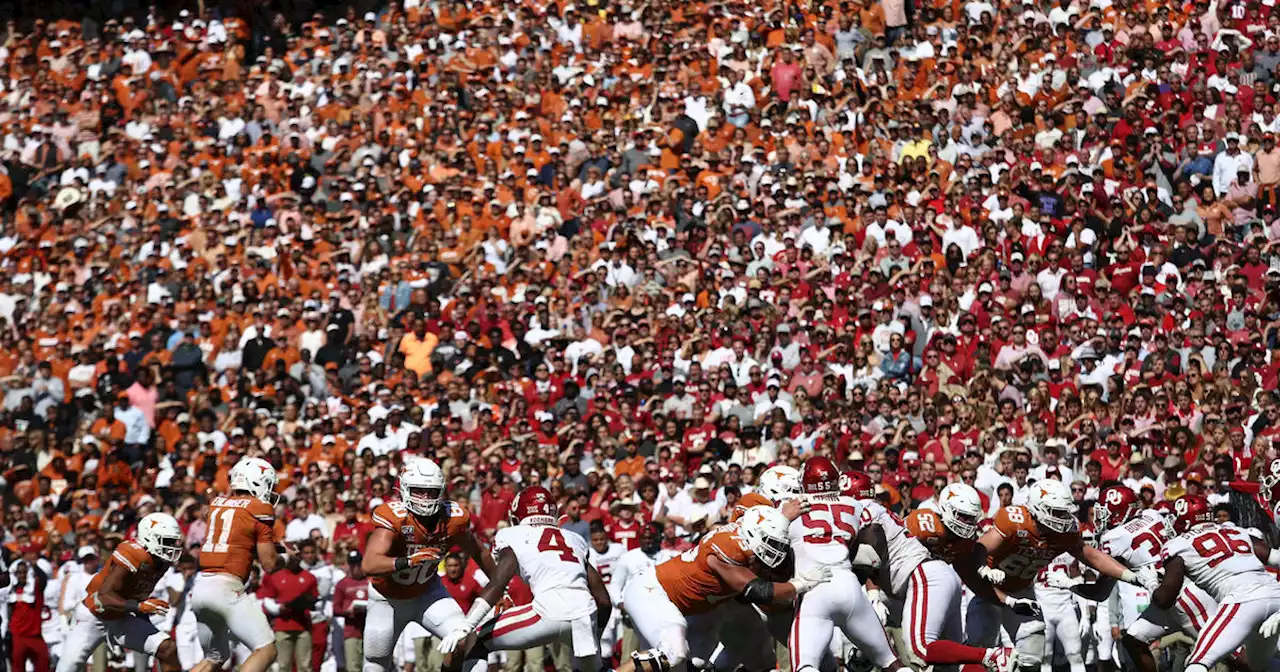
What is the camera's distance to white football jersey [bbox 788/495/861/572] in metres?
Answer: 12.2

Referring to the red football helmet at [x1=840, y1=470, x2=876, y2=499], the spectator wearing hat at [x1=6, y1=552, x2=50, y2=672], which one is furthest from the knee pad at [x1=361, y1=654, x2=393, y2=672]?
the spectator wearing hat at [x1=6, y1=552, x2=50, y2=672]

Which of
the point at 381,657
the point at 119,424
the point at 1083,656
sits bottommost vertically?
the point at 119,424

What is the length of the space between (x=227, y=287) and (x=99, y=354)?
163 cm

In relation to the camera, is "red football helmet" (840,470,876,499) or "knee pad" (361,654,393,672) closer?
"knee pad" (361,654,393,672)

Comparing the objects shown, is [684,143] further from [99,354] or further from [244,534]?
[244,534]

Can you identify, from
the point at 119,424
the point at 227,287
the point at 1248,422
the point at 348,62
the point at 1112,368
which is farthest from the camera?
the point at 348,62

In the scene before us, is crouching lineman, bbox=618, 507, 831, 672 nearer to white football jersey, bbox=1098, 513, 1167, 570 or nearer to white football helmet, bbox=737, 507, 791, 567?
white football helmet, bbox=737, 507, 791, 567

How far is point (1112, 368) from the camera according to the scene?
57.3 ft

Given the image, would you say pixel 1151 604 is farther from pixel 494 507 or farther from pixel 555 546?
pixel 494 507

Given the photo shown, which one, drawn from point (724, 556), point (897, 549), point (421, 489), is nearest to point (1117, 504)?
point (897, 549)

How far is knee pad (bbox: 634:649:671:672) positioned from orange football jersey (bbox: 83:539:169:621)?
3.35 metres

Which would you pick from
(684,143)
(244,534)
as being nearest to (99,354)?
(684,143)

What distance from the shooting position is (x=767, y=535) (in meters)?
11.4

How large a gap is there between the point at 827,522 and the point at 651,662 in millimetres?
1641
